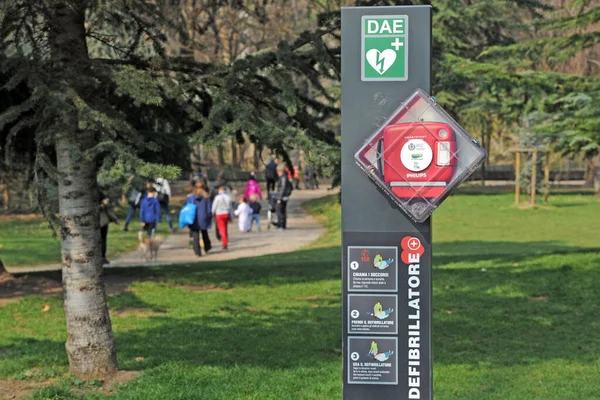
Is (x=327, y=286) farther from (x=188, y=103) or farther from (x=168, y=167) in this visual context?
(x=168, y=167)

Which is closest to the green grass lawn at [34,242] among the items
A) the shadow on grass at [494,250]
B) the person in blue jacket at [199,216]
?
the person in blue jacket at [199,216]

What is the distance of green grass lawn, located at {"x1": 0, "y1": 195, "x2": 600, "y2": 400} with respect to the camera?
26.6ft

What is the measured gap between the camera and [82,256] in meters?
8.38

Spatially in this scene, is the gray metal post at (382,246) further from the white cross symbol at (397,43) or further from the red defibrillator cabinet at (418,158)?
the red defibrillator cabinet at (418,158)

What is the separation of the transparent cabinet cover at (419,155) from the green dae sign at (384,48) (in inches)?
7.6

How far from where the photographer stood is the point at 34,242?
24.0m

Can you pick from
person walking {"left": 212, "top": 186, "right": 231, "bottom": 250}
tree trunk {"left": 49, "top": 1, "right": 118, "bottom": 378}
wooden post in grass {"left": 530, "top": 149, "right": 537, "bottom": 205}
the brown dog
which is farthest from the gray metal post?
wooden post in grass {"left": 530, "top": 149, "right": 537, "bottom": 205}

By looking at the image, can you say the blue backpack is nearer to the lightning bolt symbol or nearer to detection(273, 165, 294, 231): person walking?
detection(273, 165, 294, 231): person walking

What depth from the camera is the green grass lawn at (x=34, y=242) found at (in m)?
20.6

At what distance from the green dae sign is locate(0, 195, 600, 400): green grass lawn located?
130 inches

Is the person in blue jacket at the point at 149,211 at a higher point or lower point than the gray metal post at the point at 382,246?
lower

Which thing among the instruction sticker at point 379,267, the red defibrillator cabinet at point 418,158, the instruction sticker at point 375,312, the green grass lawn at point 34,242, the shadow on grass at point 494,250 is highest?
the red defibrillator cabinet at point 418,158

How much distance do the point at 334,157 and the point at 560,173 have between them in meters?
45.6

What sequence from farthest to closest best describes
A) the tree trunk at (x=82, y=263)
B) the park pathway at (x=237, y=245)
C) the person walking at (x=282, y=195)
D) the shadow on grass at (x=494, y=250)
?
the person walking at (x=282, y=195) → the park pathway at (x=237, y=245) → the shadow on grass at (x=494, y=250) → the tree trunk at (x=82, y=263)
